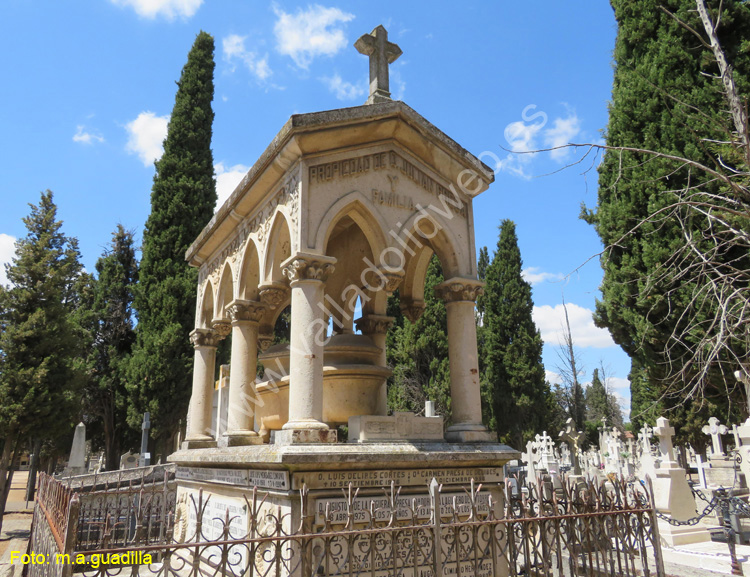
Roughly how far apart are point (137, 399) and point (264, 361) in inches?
556

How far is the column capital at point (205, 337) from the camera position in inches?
381

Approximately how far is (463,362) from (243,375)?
10.1 feet

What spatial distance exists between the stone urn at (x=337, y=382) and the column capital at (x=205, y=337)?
1872mm

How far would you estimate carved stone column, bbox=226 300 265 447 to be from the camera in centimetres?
723

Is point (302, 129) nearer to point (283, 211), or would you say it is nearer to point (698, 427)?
point (283, 211)

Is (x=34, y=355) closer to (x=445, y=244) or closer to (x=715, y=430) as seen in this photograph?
(x=445, y=244)

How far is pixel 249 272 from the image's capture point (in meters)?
8.09

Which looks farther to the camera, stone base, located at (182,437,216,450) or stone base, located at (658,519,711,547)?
stone base, located at (658,519,711,547)

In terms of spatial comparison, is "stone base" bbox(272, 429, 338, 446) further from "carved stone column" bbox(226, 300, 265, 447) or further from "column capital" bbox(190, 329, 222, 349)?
"column capital" bbox(190, 329, 222, 349)

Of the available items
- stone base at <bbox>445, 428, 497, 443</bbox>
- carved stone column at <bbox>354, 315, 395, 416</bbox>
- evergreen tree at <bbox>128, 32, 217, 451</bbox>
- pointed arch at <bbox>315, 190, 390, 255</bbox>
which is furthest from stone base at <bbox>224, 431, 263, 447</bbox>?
evergreen tree at <bbox>128, 32, 217, 451</bbox>

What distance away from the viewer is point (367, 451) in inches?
205

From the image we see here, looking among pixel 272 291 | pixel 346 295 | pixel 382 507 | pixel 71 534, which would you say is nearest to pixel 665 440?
pixel 346 295

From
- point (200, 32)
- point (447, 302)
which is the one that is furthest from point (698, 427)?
point (200, 32)

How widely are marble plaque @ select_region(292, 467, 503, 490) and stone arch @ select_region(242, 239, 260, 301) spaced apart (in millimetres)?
3580
